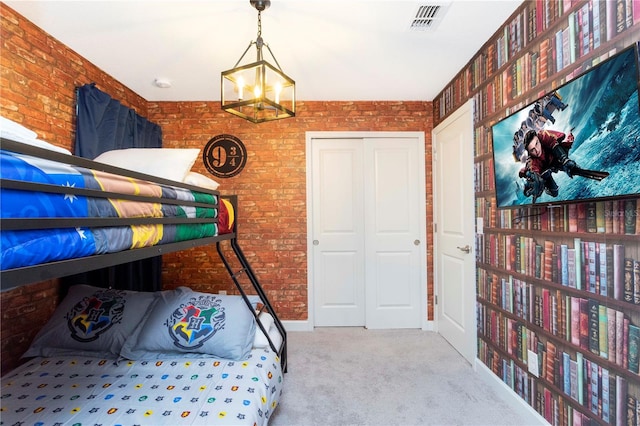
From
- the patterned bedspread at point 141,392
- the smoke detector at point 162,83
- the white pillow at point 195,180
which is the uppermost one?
the smoke detector at point 162,83

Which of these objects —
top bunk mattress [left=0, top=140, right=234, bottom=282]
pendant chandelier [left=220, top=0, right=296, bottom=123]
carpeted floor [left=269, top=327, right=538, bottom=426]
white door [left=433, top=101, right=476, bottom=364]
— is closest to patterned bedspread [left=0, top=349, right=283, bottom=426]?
carpeted floor [left=269, top=327, right=538, bottom=426]

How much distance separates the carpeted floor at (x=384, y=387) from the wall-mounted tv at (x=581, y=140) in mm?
1353

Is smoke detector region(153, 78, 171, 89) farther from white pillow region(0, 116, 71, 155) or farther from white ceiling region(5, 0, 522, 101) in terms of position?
white pillow region(0, 116, 71, 155)

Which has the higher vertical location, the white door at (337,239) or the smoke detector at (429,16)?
the smoke detector at (429,16)

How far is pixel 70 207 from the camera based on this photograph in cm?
87

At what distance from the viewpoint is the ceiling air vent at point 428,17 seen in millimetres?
1864

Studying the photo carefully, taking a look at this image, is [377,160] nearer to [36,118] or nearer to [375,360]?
[375,360]

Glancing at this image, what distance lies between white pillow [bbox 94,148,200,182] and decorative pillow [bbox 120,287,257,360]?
2.80ft

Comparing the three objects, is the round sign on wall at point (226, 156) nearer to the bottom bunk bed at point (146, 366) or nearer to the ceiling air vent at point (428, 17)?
the bottom bunk bed at point (146, 366)

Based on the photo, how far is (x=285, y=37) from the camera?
2.16 m

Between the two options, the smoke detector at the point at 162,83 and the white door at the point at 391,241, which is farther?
the white door at the point at 391,241

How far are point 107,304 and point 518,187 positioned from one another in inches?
105

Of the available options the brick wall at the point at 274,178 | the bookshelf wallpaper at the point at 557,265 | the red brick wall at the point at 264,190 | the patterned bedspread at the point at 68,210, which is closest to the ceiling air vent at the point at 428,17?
the bookshelf wallpaper at the point at 557,265

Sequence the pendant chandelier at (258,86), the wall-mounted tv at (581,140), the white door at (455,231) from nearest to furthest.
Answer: the wall-mounted tv at (581,140) < the pendant chandelier at (258,86) < the white door at (455,231)
